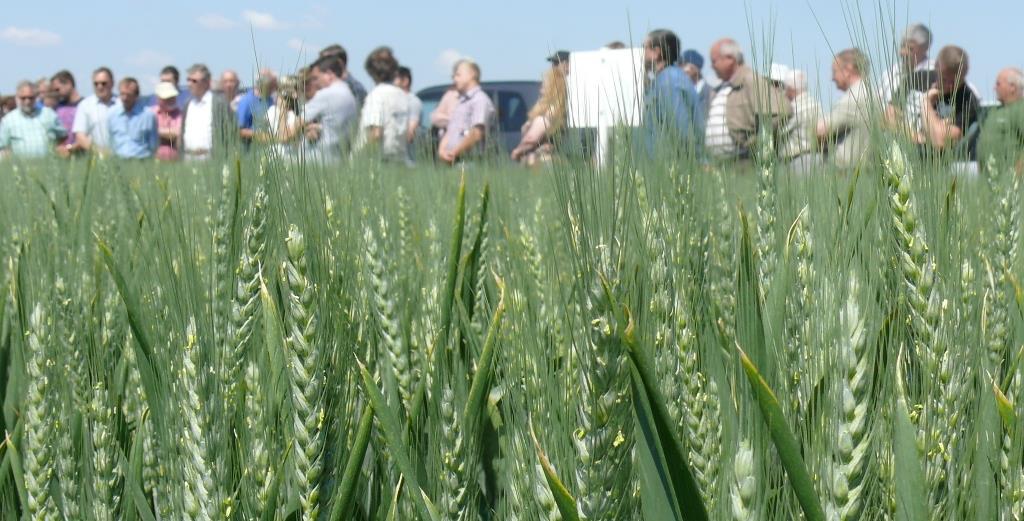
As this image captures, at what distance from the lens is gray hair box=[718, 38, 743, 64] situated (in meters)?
5.15

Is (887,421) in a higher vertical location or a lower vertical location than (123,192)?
lower

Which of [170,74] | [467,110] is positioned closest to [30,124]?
[170,74]

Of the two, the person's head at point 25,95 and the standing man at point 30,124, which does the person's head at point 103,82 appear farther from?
the person's head at point 25,95

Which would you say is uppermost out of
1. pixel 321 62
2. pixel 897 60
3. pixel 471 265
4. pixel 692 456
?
pixel 321 62

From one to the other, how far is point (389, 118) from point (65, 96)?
691 centimetres

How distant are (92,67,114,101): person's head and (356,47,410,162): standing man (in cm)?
342

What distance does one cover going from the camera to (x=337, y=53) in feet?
19.5

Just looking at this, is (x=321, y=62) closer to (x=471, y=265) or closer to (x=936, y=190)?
(x=471, y=265)

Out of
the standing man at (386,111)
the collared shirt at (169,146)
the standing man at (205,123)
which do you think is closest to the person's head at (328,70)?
the standing man at (386,111)

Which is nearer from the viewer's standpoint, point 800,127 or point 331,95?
point 800,127

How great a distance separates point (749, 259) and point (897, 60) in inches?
8.1

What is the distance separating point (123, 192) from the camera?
79.3 inches

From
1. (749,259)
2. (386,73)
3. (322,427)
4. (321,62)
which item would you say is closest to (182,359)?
(322,427)

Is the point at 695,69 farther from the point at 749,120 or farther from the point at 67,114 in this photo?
the point at 67,114
